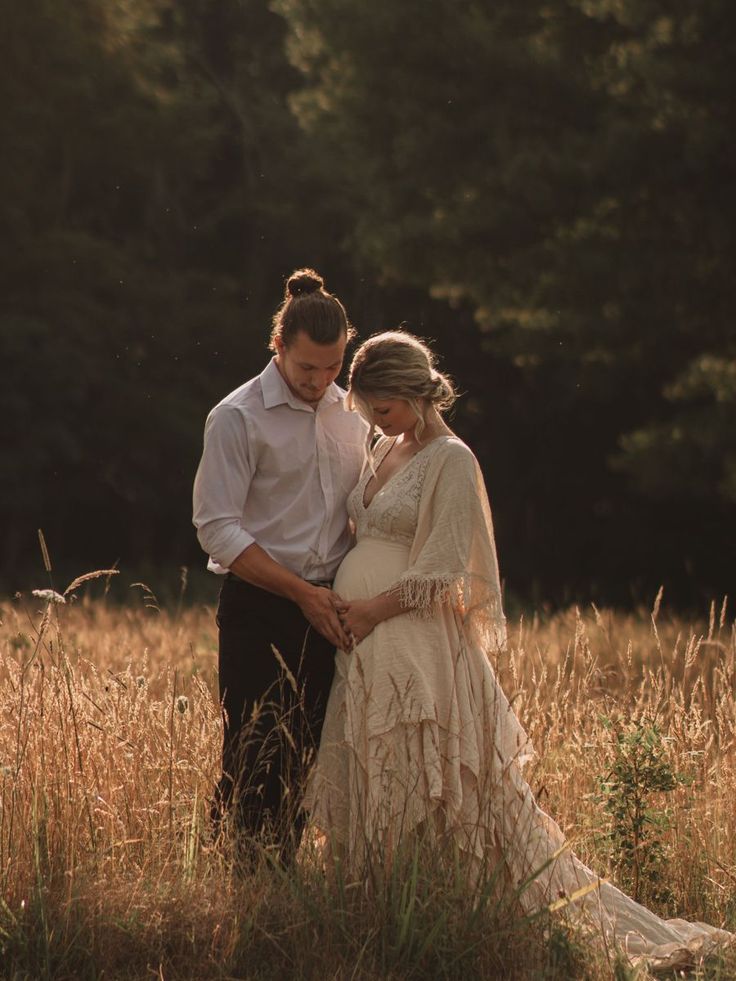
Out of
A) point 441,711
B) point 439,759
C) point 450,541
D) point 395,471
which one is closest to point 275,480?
point 395,471

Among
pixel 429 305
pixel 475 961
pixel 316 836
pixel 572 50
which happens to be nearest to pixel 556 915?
pixel 475 961

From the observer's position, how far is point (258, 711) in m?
4.62

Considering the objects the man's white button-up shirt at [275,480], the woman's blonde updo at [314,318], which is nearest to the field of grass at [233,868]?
the man's white button-up shirt at [275,480]

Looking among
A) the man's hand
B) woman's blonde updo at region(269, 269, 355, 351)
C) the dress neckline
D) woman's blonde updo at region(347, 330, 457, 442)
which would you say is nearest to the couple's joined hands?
the man's hand

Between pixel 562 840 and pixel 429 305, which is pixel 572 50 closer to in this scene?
pixel 429 305

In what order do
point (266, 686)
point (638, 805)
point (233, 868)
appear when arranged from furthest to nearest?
point (638, 805)
point (266, 686)
point (233, 868)

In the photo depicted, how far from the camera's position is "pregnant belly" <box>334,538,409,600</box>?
480 centimetres

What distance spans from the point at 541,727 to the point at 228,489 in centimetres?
180

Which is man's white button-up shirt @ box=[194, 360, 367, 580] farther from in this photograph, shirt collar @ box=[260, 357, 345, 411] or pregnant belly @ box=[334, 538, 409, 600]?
pregnant belly @ box=[334, 538, 409, 600]

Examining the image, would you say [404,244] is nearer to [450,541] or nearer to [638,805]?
[638,805]

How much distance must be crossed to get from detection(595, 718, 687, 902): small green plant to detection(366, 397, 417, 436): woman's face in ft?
4.21

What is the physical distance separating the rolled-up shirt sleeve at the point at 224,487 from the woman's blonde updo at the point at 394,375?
417 mm

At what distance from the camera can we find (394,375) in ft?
15.4

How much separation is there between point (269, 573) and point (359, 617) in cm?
32
